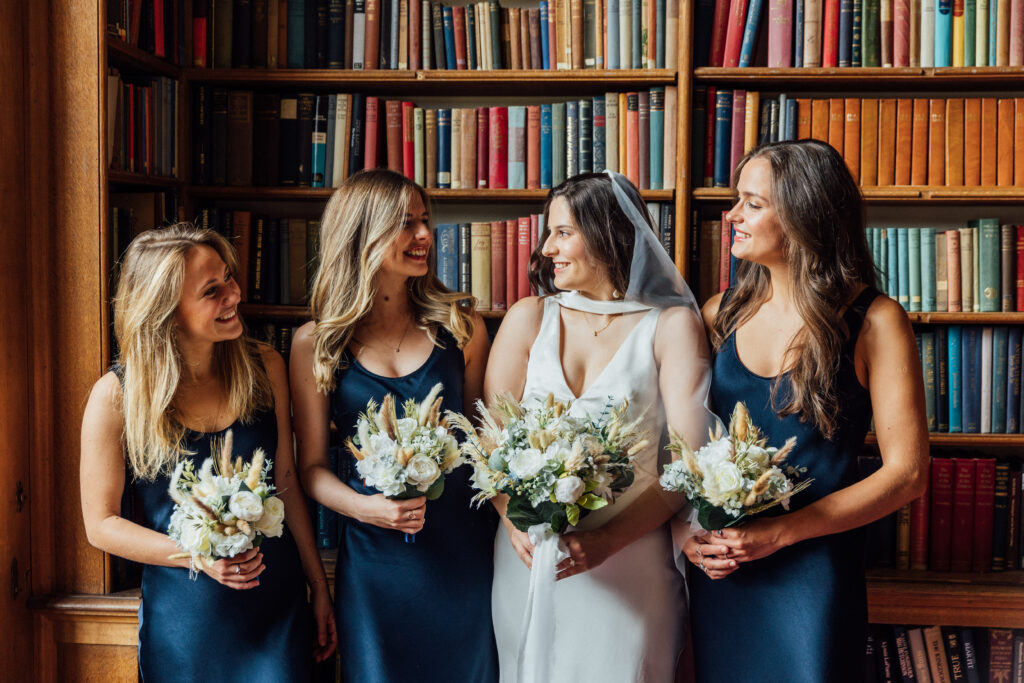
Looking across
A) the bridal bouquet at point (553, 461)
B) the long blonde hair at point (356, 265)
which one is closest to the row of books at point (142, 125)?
the long blonde hair at point (356, 265)

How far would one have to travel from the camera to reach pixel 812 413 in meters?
1.86

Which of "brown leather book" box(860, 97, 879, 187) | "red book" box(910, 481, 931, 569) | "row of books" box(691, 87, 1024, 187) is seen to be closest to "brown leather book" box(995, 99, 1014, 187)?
"row of books" box(691, 87, 1024, 187)

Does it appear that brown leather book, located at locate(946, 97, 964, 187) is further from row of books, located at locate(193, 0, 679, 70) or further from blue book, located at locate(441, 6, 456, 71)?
blue book, located at locate(441, 6, 456, 71)

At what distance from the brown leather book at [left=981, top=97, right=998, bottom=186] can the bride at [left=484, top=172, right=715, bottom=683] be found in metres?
1.17

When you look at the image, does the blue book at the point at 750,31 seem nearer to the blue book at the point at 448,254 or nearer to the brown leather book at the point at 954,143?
the brown leather book at the point at 954,143

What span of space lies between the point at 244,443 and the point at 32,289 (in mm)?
785

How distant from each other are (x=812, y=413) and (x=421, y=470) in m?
0.85

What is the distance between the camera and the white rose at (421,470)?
1.75 m

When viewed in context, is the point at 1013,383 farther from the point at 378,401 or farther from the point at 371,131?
the point at 371,131

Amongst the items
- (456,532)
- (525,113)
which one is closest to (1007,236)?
(525,113)

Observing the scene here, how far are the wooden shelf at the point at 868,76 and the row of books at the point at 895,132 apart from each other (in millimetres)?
55

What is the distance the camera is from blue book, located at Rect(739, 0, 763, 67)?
256cm

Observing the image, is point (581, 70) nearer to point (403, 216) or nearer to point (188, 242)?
point (403, 216)

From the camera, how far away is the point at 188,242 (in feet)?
6.24
